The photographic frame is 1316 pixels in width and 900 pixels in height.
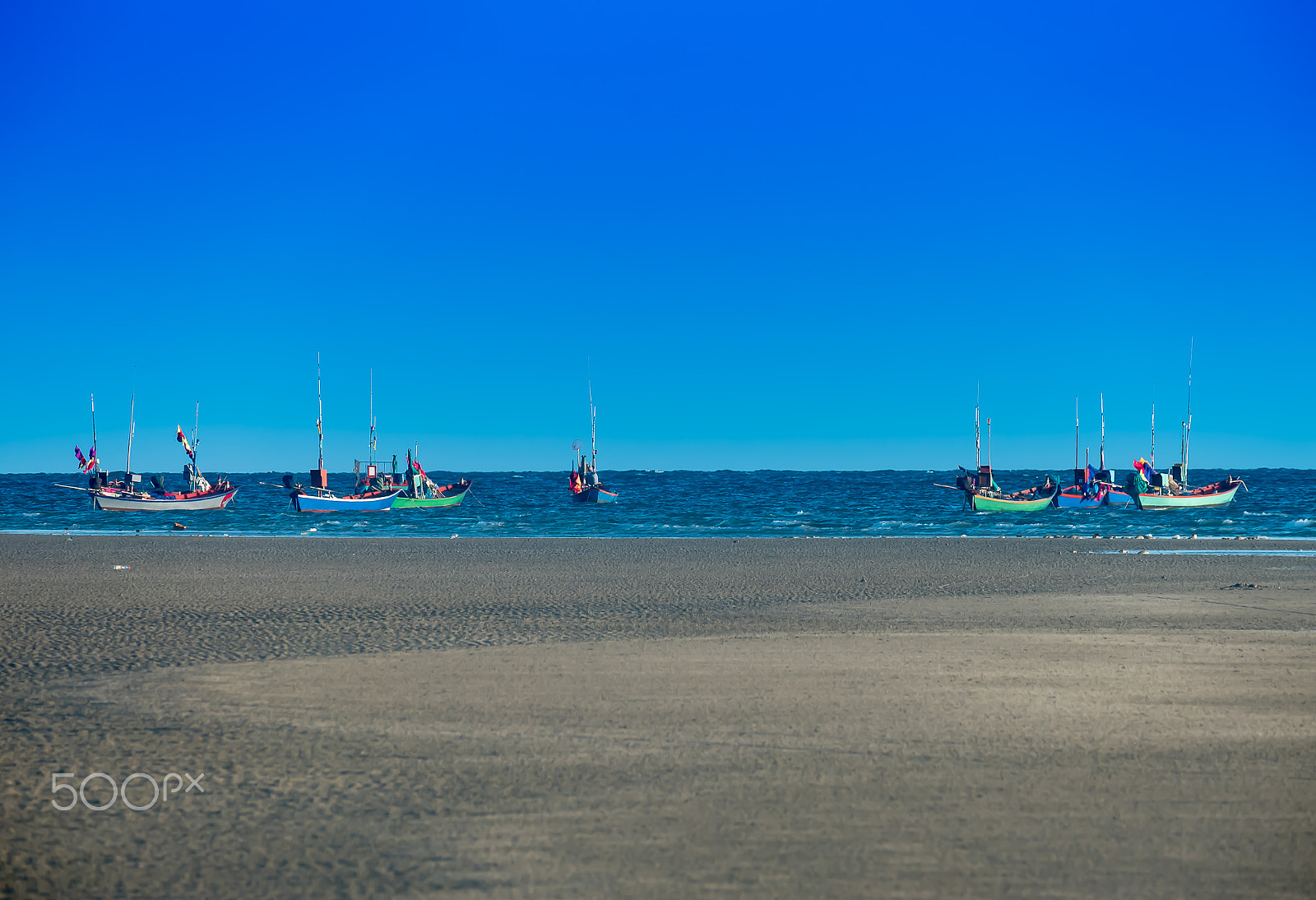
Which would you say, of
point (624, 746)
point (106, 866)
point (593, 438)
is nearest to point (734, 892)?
point (624, 746)

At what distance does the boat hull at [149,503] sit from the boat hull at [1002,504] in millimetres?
47113

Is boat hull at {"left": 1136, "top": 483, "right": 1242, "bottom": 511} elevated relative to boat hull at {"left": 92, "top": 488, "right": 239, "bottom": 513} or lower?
lower

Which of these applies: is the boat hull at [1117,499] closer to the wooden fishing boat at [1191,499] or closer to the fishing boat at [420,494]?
the wooden fishing boat at [1191,499]

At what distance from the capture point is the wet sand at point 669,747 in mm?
5242

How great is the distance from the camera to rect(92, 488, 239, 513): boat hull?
2185 inches

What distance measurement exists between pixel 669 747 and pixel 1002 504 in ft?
174

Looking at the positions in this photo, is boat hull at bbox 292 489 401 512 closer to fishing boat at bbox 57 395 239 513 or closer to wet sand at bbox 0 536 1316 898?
fishing boat at bbox 57 395 239 513

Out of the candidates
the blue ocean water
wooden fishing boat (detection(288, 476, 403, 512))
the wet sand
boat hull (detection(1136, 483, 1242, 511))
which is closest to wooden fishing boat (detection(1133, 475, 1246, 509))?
boat hull (detection(1136, 483, 1242, 511))

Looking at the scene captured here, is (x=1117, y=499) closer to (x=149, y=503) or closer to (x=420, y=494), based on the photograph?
(x=420, y=494)

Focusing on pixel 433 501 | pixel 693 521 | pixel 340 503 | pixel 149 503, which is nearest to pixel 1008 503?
pixel 693 521

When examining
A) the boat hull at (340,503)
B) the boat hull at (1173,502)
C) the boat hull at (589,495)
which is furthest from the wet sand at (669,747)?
the boat hull at (589,495)

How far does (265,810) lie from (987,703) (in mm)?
6332

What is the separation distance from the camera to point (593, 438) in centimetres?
8319

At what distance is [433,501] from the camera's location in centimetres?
6094
